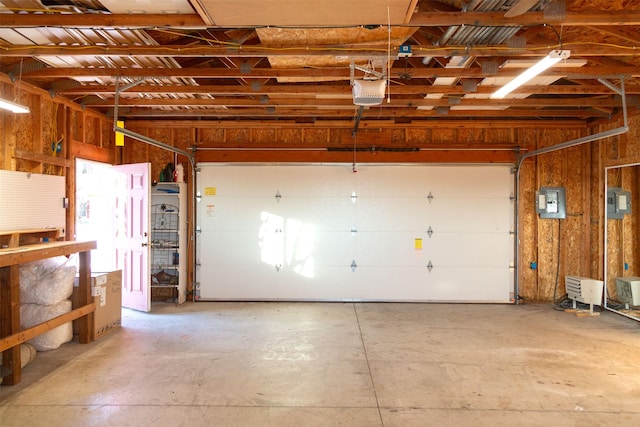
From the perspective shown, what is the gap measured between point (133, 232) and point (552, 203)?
22.5ft

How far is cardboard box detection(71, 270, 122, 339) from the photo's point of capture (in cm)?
450

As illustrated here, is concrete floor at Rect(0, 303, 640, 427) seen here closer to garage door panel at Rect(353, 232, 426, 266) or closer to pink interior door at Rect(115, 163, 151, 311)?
pink interior door at Rect(115, 163, 151, 311)

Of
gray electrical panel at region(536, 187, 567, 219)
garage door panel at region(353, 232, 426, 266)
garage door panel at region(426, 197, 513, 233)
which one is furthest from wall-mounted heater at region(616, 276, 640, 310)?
garage door panel at region(353, 232, 426, 266)

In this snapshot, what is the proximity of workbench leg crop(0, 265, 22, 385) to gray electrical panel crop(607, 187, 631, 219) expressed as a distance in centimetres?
802

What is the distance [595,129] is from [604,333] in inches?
135

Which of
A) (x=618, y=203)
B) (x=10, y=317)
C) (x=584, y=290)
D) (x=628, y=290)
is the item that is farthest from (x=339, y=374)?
(x=618, y=203)

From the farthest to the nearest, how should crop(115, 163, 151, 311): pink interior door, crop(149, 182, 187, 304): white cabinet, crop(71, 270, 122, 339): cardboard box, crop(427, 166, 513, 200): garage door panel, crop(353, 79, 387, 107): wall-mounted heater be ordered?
crop(427, 166, 513, 200): garage door panel < crop(149, 182, 187, 304): white cabinet < crop(115, 163, 151, 311): pink interior door < crop(71, 270, 122, 339): cardboard box < crop(353, 79, 387, 107): wall-mounted heater

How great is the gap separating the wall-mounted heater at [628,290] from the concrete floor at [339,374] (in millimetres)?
581

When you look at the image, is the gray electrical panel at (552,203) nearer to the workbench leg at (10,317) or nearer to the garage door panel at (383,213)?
the garage door panel at (383,213)

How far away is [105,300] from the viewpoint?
4.70 m

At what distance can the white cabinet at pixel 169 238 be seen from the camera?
20.5 ft

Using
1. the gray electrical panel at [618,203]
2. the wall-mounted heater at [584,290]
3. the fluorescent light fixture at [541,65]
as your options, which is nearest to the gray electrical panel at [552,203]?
the gray electrical panel at [618,203]

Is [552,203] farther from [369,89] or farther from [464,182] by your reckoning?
[369,89]

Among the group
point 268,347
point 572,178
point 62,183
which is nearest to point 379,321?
point 268,347
